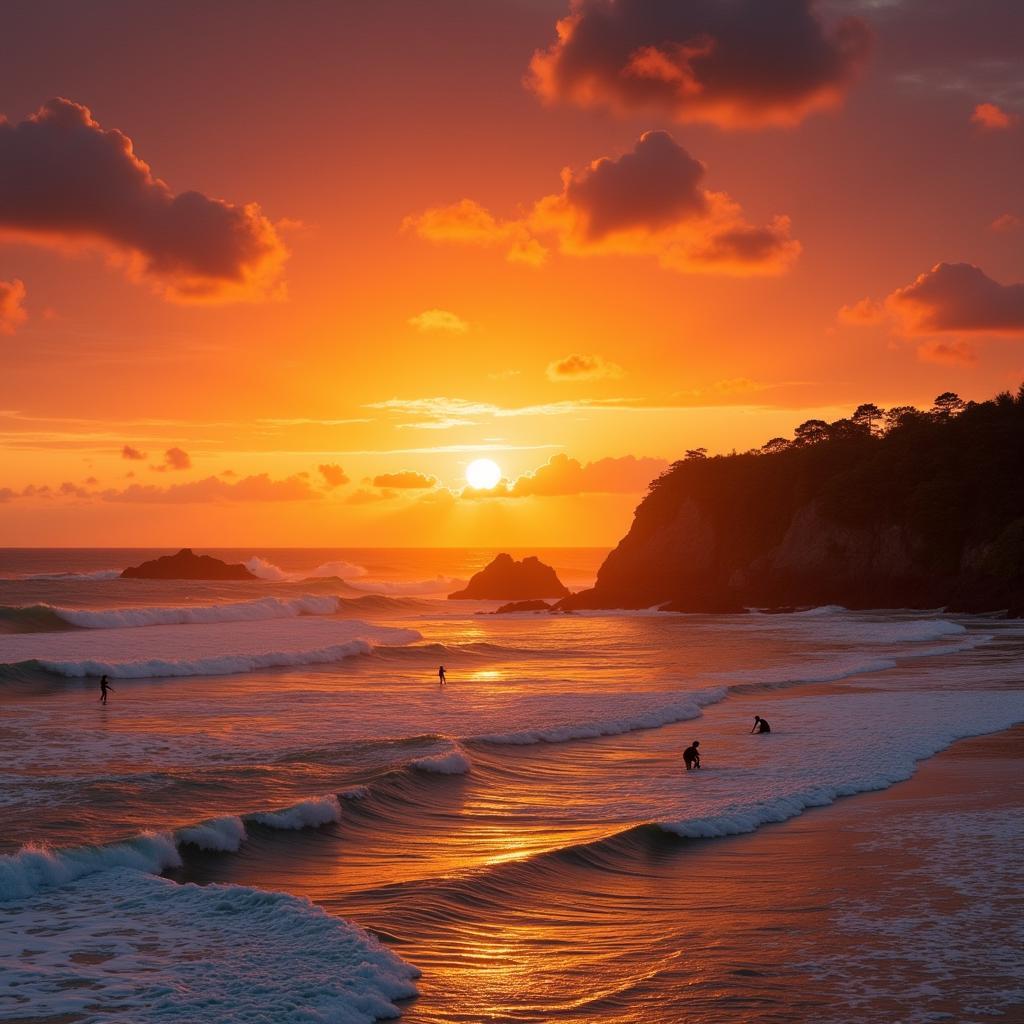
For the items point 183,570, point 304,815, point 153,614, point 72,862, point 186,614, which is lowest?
point 304,815

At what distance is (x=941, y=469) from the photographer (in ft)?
278

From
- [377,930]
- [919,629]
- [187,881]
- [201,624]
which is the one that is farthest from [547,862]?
[201,624]

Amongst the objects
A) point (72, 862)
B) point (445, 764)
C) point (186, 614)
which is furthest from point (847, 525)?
point (72, 862)

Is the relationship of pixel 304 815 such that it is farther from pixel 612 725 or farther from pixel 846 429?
pixel 846 429

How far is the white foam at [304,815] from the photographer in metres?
18.8

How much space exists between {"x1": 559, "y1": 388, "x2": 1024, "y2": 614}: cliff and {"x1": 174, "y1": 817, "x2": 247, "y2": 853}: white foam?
6860 centimetres

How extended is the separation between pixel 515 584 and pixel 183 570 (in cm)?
5496

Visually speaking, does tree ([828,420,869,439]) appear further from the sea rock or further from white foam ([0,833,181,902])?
white foam ([0,833,181,902])

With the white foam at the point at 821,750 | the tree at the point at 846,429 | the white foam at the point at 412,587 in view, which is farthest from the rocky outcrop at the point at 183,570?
the white foam at the point at 821,750

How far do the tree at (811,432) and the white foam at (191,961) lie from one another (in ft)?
346

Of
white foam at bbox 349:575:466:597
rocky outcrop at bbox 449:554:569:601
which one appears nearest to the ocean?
rocky outcrop at bbox 449:554:569:601

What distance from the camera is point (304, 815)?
1914 centimetres

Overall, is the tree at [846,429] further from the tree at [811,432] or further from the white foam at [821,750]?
the white foam at [821,750]

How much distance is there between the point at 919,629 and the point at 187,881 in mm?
56872
